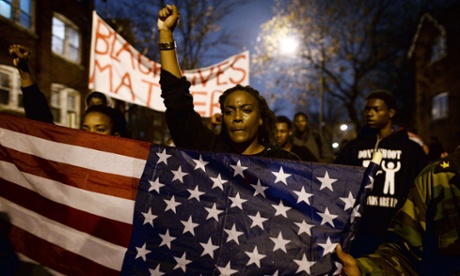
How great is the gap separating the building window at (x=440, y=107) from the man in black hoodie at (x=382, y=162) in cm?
2247

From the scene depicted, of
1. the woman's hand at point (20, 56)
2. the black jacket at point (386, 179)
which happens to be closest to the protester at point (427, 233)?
the black jacket at point (386, 179)

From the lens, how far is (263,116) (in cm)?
309

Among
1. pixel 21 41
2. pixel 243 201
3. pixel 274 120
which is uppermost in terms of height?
pixel 21 41

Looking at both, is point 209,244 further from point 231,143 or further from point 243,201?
point 231,143

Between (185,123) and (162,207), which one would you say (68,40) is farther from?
(162,207)

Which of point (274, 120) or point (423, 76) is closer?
point (274, 120)

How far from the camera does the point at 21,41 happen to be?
41.8 ft

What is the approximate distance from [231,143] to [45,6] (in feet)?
45.0

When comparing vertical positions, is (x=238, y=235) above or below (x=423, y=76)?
below

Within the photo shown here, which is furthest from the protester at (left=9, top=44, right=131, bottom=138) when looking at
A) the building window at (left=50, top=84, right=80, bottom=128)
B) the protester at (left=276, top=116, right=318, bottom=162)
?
the building window at (left=50, top=84, right=80, bottom=128)

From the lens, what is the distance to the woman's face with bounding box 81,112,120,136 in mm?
3406

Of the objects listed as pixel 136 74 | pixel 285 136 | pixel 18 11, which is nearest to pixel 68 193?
pixel 285 136

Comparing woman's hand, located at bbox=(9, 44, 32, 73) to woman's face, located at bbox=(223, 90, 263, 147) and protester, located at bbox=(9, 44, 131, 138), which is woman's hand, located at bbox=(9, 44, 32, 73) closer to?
protester, located at bbox=(9, 44, 131, 138)

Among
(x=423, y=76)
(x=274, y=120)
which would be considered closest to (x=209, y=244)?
(x=274, y=120)
